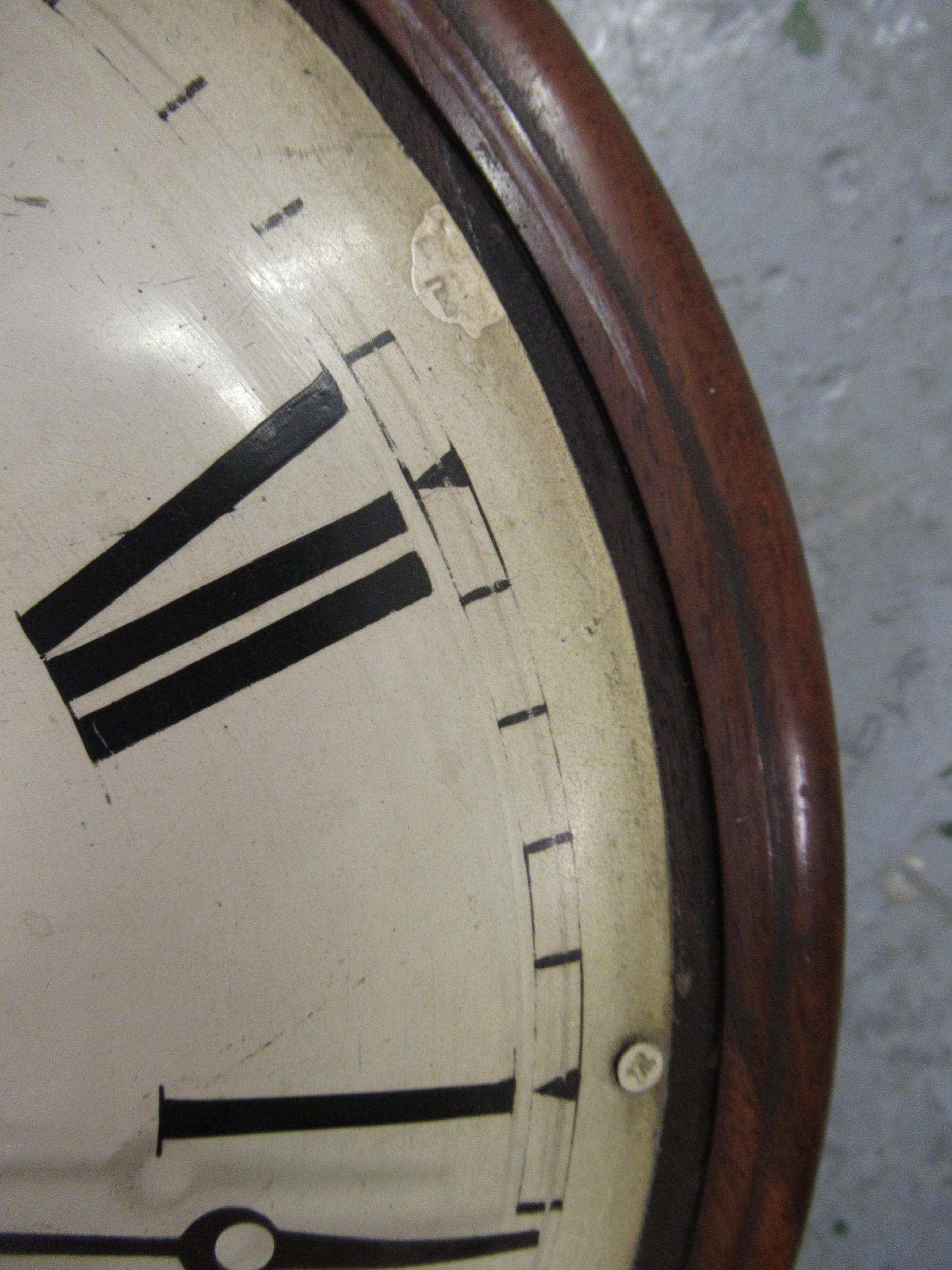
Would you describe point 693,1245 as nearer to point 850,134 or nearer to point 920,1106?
point 920,1106

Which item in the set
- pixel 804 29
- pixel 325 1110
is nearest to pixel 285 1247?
pixel 325 1110

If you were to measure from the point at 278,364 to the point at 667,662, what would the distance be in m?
0.17

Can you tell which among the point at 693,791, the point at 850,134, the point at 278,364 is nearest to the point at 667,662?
the point at 693,791

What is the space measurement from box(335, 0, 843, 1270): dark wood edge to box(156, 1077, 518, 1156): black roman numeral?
0.10 m

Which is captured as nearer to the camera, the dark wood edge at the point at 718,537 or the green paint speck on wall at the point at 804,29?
the dark wood edge at the point at 718,537

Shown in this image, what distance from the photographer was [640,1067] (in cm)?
33

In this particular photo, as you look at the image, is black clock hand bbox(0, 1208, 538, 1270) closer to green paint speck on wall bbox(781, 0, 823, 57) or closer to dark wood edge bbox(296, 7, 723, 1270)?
dark wood edge bbox(296, 7, 723, 1270)

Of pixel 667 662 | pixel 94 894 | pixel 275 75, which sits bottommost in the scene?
pixel 94 894

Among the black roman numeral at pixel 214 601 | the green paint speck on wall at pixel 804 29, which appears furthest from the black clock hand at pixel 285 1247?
the green paint speck on wall at pixel 804 29

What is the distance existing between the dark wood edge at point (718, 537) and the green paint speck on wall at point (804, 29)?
180mm

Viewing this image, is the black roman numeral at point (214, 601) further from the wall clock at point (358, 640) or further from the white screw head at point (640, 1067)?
the white screw head at point (640, 1067)

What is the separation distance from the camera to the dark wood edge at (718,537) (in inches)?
11.3

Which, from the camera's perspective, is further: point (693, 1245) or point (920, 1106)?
point (920, 1106)

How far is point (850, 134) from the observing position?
1.35 ft
